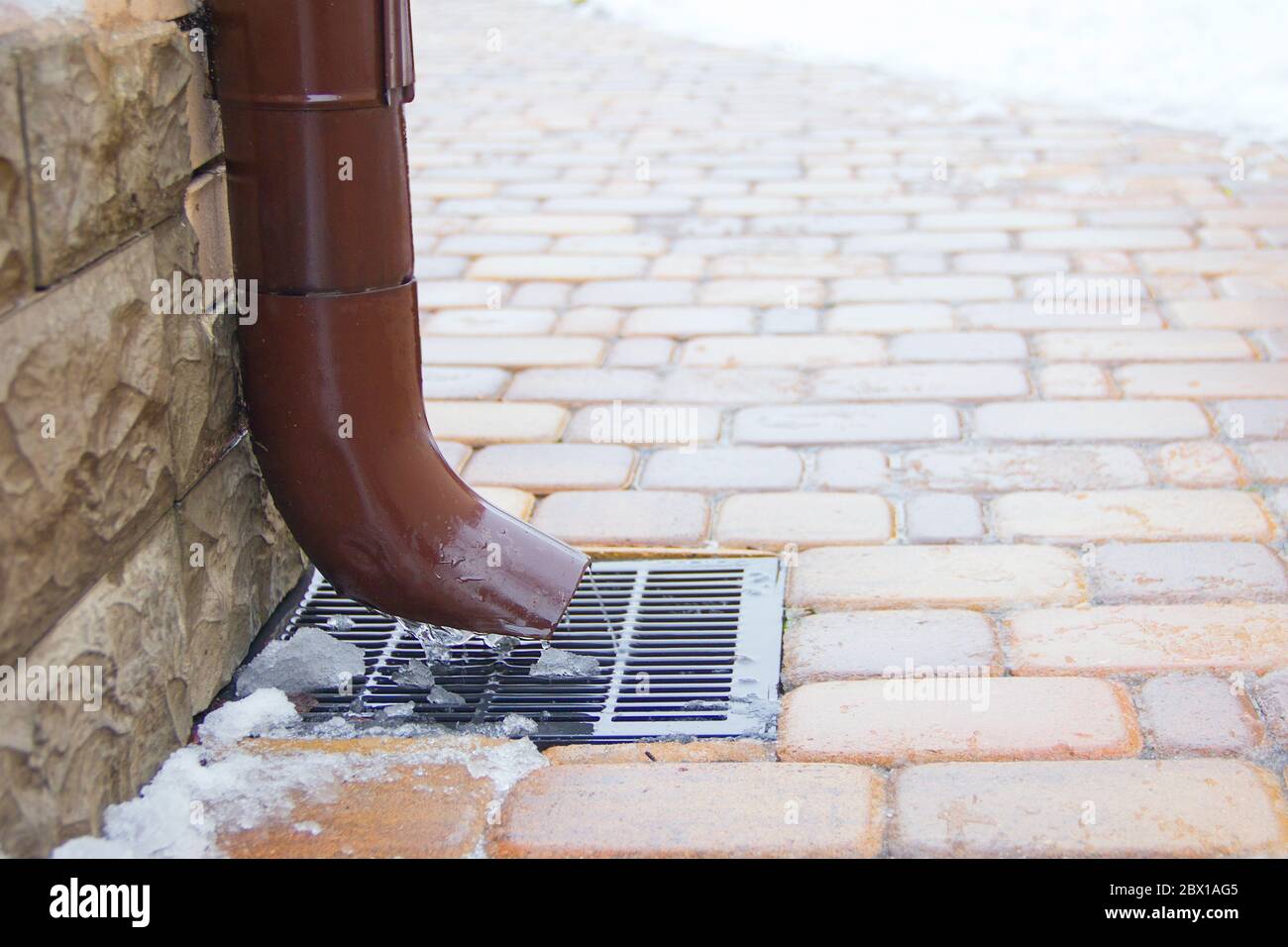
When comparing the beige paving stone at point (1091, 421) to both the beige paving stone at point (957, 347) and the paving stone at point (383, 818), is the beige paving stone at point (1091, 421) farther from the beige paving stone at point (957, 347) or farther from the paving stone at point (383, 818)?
the paving stone at point (383, 818)

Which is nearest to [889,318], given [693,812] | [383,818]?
[693,812]

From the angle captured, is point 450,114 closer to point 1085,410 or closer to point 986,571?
point 1085,410

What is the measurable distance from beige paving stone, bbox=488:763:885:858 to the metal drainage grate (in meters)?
0.12

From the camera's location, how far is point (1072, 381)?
320cm

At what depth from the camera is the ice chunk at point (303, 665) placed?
2.12 metres

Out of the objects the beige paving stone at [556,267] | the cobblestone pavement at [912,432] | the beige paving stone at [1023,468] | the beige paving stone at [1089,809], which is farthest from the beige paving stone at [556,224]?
the beige paving stone at [1089,809]

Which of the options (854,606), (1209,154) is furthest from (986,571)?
(1209,154)

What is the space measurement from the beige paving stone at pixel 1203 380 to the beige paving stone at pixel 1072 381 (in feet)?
0.15

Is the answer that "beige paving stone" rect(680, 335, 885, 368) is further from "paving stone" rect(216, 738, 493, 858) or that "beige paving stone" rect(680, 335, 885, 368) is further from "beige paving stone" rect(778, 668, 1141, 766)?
"paving stone" rect(216, 738, 493, 858)

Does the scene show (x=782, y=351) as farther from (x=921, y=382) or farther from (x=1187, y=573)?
(x=1187, y=573)

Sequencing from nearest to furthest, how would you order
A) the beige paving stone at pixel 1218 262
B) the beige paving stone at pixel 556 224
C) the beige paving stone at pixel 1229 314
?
the beige paving stone at pixel 1229 314, the beige paving stone at pixel 1218 262, the beige paving stone at pixel 556 224

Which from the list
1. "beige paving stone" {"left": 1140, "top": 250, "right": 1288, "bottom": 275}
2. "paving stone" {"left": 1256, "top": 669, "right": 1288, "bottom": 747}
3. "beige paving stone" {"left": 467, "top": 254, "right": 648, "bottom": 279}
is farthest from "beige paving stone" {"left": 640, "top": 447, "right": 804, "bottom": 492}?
"beige paving stone" {"left": 1140, "top": 250, "right": 1288, "bottom": 275}

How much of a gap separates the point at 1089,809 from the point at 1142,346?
1.89 metres

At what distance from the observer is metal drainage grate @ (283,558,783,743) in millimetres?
2061
